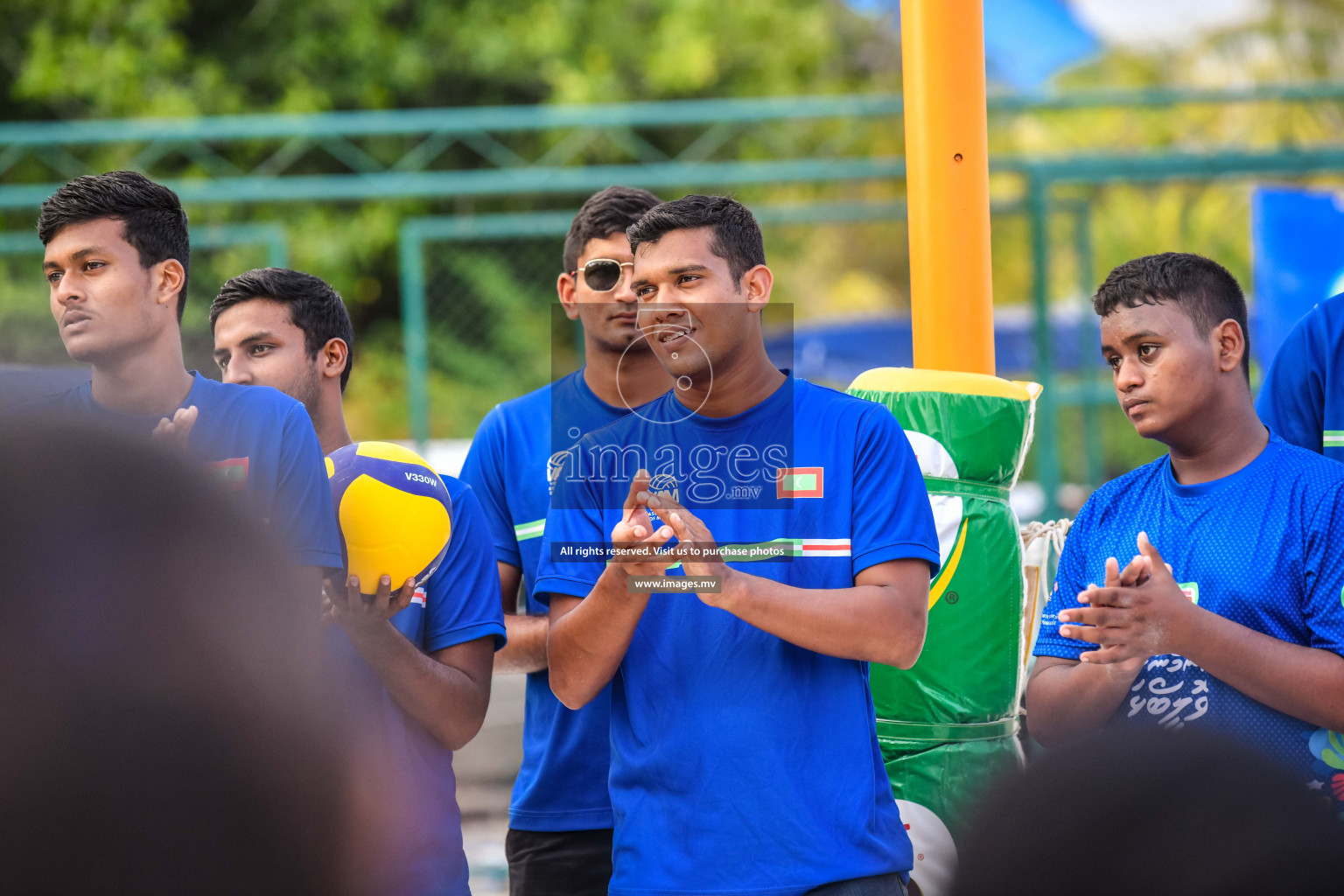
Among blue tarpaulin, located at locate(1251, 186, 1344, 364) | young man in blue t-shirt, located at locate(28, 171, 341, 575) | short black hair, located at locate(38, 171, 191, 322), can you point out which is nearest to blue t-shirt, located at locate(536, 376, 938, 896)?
young man in blue t-shirt, located at locate(28, 171, 341, 575)

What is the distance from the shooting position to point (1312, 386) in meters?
2.77

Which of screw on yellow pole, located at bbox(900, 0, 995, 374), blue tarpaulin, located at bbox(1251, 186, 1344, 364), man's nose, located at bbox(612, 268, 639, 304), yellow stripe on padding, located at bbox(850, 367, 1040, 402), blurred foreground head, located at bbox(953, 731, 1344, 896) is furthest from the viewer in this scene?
blue tarpaulin, located at bbox(1251, 186, 1344, 364)

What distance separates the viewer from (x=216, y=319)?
8.84 ft

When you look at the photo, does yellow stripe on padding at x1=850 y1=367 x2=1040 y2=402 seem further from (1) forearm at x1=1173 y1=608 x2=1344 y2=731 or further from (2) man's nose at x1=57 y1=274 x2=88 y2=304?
(2) man's nose at x1=57 y1=274 x2=88 y2=304

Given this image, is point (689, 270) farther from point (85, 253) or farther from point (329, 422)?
point (85, 253)

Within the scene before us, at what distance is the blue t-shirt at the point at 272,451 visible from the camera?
205 cm

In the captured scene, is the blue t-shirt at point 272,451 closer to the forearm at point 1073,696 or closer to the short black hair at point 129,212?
the short black hair at point 129,212

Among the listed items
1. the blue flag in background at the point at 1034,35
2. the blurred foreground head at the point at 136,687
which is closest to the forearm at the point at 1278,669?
the blurred foreground head at the point at 136,687

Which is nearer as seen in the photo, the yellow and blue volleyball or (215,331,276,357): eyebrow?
the yellow and blue volleyball

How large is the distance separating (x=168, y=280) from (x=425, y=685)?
85cm

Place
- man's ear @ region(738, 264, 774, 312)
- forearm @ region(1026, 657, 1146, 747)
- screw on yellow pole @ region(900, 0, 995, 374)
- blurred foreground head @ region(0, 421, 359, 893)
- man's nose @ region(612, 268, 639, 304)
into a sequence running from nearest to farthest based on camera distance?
1. blurred foreground head @ region(0, 421, 359, 893)
2. forearm @ region(1026, 657, 1146, 747)
3. man's ear @ region(738, 264, 774, 312)
4. man's nose @ region(612, 268, 639, 304)
5. screw on yellow pole @ region(900, 0, 995, 374)

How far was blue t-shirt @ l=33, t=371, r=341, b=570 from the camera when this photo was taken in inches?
80.8

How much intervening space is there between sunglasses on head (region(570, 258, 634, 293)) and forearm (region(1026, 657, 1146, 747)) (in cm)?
132

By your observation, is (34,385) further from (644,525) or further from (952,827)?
(952,827)
